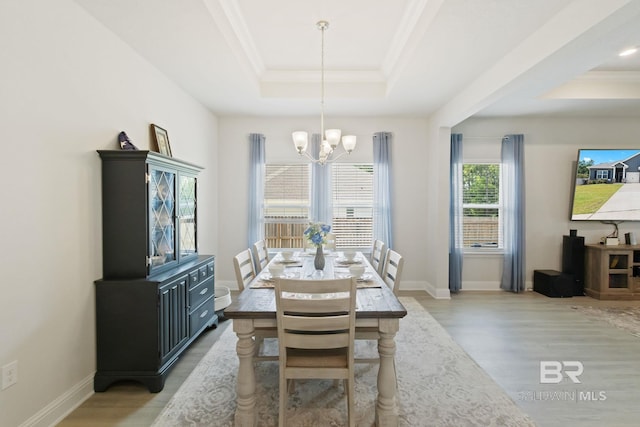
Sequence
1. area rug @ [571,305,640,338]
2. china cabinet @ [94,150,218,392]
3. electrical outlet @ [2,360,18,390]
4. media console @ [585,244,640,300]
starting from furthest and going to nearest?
media console @ [585,244,640,300] < area rug @ [571,305,640,338] < china cabinet @ [94,150,218,392] < electrical outlet @ [2,360,18,390]

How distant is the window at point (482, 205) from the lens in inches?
203

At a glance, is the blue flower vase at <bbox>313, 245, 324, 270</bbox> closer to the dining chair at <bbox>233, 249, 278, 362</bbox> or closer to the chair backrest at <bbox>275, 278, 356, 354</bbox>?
the dining chair at <bbox>233, 249, 278, 362</bbox>

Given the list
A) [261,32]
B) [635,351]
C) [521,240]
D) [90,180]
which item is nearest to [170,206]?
[90,180]

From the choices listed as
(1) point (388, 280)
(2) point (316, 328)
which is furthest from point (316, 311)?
(1) point (388, 280)

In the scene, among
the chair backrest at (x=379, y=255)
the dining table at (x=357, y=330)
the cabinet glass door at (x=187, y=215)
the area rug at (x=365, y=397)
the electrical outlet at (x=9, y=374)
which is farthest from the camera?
the chair backrest at (x=379, y=255)

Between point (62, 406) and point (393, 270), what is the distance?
251cm

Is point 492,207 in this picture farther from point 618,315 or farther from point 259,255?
point 259,255

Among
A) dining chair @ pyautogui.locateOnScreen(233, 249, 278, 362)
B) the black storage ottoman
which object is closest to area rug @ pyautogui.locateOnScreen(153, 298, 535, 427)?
dining chair @ pyautogui.locateOnScreen(233, 249, 278, 362)

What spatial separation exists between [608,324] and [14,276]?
549cm

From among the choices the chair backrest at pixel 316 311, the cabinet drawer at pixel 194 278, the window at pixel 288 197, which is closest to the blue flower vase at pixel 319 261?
the chair backrest at pixel 316 311

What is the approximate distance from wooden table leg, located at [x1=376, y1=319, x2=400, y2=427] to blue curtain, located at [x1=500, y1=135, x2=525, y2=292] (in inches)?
157

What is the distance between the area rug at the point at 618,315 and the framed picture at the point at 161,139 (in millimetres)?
5359

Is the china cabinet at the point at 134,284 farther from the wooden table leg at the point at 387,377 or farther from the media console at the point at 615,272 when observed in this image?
the media console at the point at 615,272

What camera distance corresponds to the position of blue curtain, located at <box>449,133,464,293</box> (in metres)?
4.93
